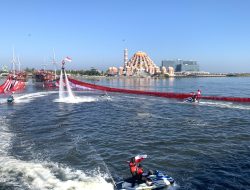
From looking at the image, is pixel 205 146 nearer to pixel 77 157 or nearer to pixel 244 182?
pixel 244 182

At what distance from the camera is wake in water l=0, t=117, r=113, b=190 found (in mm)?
21281

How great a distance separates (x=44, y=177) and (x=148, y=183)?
25.2 feet

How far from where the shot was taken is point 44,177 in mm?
22734

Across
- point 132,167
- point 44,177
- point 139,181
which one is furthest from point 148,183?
point 44,177

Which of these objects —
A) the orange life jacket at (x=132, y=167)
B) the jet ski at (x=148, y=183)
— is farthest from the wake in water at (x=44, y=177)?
the orange life jacket at (x=132, y=167)

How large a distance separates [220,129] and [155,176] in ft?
67.2

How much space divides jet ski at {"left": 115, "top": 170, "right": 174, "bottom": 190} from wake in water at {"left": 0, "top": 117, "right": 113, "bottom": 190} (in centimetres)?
103

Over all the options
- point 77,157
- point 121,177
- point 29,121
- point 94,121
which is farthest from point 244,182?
point 29,121

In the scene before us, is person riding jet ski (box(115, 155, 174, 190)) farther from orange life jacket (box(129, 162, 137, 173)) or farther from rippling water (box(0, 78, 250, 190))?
rippling water (box(0, 78, 250, 190))

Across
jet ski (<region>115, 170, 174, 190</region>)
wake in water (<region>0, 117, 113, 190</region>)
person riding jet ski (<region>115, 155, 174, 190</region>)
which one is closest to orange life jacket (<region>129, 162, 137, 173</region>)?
person riding jet ski (<region>115, 155, 174, 190</region>)

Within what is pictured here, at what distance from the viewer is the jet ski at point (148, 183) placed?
20856mm

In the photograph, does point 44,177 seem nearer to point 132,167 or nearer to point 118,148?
point 132,167

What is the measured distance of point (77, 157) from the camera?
2805 cm

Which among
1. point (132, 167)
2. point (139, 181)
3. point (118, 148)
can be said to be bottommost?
point (118, 148)
